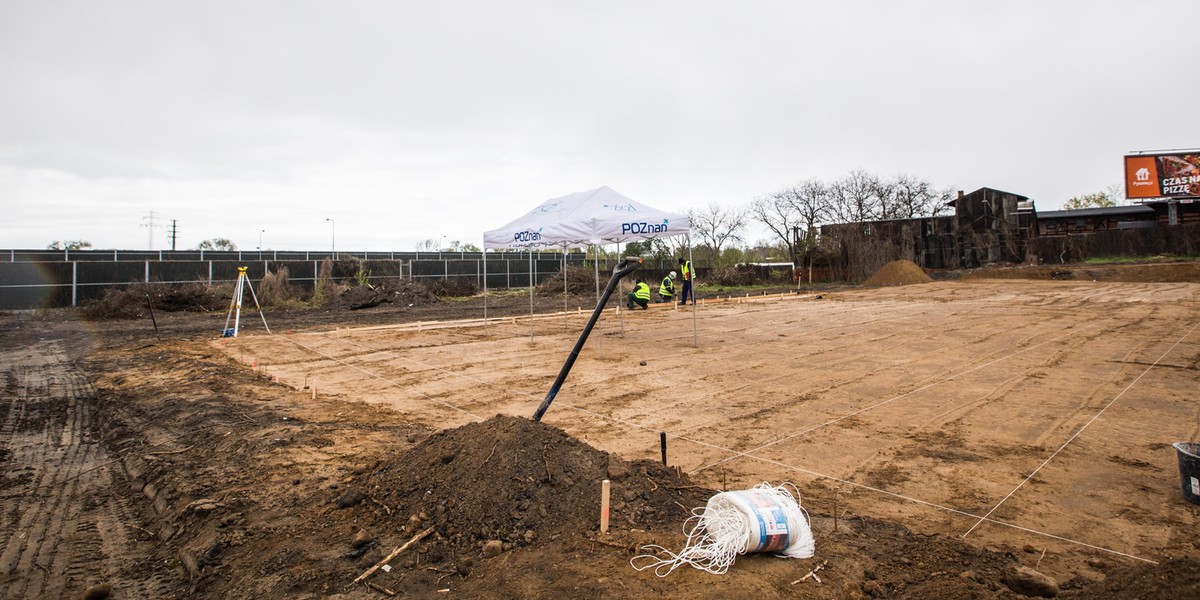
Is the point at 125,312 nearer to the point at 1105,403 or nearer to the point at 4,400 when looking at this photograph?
the point at 4,400

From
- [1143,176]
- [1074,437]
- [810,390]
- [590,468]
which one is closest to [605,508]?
[590,468]

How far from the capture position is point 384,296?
25750 millimetres

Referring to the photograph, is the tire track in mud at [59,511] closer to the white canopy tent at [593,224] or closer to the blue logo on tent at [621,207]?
the white canopy tent at [593,224]

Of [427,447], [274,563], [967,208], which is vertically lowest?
[274,563]

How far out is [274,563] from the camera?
11.3 feet

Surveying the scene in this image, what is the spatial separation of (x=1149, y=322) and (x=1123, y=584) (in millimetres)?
14898

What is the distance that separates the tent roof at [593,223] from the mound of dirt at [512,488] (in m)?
7.32

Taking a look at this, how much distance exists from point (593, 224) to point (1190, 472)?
8800 millimetres

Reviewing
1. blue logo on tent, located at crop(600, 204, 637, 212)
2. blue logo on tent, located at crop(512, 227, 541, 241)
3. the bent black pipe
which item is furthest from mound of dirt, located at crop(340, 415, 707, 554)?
blue logo on tent, located at crop(512, 227, 541, 241)

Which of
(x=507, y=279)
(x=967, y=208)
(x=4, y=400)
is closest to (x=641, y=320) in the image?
(x=4, y=400)

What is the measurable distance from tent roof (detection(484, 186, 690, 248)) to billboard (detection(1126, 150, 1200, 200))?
4259 cm

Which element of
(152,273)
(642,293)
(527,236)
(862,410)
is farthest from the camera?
(152,273)

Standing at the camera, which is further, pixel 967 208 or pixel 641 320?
pixel 967 208

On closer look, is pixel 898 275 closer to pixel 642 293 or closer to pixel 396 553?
pixel 642 293
